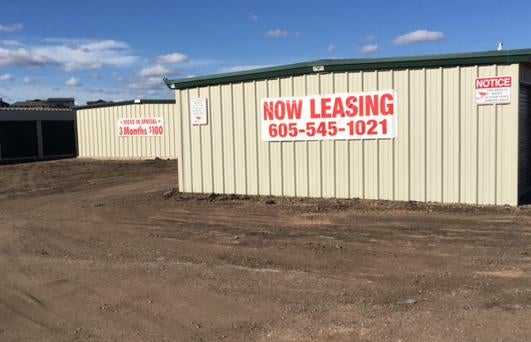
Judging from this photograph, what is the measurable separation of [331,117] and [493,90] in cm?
356

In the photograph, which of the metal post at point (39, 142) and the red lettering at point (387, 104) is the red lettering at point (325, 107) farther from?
the metal post at point (39, 142)

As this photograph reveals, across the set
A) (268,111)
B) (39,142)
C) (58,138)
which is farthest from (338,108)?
(58,138)

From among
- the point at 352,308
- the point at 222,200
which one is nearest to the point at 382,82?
the point at 222,200

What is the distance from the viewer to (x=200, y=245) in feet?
33.1

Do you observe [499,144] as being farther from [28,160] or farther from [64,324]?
[28,160]

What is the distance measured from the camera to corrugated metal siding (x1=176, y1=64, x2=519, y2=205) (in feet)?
41.3

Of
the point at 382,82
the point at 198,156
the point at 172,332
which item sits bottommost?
the point at 172,332

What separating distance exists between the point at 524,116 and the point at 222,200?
711 cm

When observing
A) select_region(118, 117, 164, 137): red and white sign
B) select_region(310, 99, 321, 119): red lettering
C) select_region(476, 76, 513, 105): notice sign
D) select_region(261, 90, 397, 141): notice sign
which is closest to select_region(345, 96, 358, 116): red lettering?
select_region(261, 90, 397, 141): notice sign

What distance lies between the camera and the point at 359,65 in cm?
1368

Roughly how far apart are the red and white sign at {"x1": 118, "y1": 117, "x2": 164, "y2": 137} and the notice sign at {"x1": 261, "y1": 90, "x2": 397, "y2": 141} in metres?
18.4

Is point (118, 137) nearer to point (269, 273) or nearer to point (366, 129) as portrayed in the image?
point (366, 129)

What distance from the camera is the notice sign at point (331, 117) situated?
13602 millimetres

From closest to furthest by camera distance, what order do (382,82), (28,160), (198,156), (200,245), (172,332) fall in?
(172,332), (200,245), (382,82), (198,156), (28,160)
